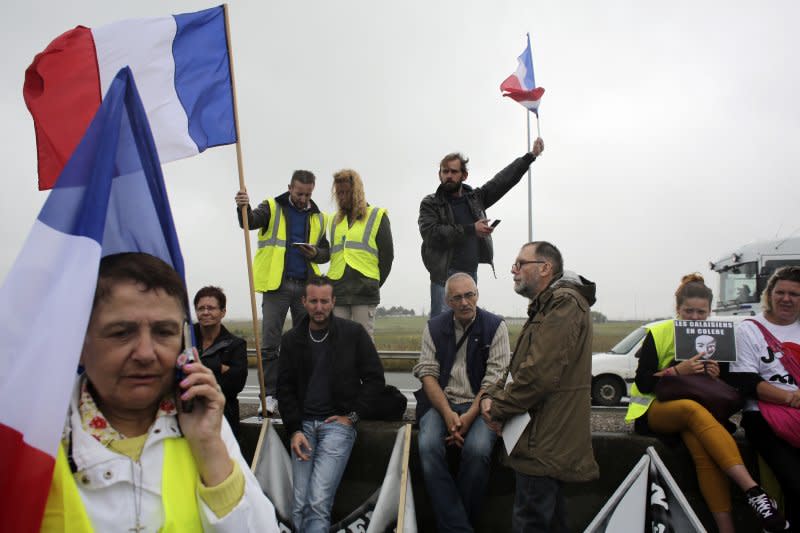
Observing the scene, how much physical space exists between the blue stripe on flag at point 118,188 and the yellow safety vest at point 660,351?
12.6 feet

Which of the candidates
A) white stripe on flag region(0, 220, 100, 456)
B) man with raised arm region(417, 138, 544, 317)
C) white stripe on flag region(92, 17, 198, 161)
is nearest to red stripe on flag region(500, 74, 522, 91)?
man with raised arm region(417, 138, 544, 317)

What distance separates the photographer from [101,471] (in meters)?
1.47

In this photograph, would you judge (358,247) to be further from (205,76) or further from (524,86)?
(524,86)

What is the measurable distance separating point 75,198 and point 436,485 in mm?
3230

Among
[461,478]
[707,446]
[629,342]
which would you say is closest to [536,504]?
[461,478]

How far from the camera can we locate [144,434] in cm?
160

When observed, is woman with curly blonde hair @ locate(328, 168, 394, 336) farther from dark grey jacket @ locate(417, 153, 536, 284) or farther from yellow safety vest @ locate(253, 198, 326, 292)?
dark grey jacket @ locate(417, 153, 536, 284)

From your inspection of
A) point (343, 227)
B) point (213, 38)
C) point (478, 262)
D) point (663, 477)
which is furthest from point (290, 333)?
point (663, 477)

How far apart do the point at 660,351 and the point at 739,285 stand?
33.1ft

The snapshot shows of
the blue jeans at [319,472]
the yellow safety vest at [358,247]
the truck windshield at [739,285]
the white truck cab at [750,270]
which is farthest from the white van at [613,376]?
the blue jeans at [319,472]

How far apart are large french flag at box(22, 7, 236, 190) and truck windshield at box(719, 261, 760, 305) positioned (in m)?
11.8

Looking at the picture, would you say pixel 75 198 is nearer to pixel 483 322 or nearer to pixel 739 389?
pixel 483 322

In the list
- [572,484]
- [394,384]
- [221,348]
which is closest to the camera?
[572,484]

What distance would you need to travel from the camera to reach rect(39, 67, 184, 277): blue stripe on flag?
5.25 ft
